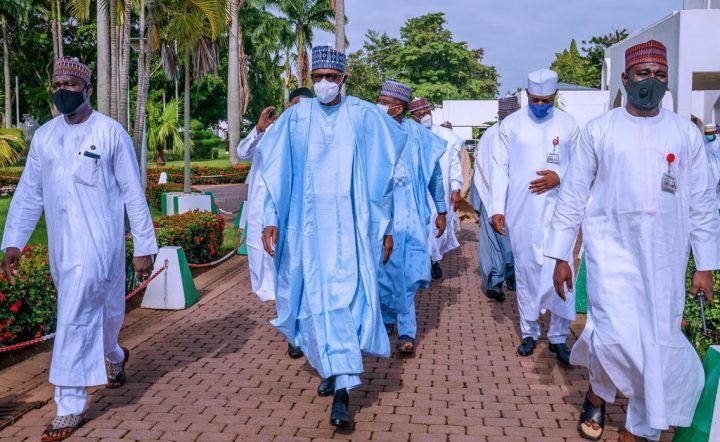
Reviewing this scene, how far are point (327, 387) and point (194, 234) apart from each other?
5.45 metres

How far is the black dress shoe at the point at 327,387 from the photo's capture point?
17.2 feet

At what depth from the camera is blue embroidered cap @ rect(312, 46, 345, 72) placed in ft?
16.7

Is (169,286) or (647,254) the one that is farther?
(169,286)

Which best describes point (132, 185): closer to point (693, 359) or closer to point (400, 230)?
point (400, 230)

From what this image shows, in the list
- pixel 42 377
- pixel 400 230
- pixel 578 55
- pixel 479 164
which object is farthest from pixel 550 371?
pixel 578 55

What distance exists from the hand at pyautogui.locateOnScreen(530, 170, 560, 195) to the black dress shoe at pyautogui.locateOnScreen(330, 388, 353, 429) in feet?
7.81

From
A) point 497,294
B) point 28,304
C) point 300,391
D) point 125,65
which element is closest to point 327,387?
point 300,391

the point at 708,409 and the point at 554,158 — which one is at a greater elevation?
the point at 554,158

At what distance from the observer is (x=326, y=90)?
5.01m

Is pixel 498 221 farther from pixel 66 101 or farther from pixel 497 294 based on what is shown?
pixel 66 101

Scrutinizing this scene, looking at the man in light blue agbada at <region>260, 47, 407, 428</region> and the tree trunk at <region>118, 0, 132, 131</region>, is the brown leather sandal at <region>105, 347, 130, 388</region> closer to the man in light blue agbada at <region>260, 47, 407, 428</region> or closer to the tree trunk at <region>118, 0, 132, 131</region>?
the man in light blue agbada at <region>260, 47, 407, 428</region>

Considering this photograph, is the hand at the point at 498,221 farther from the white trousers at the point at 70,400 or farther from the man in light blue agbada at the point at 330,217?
the white trousers at the point at 70,400

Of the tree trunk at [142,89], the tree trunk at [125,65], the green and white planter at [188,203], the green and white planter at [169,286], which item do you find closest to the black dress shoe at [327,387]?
the green and white planter at [169,286]

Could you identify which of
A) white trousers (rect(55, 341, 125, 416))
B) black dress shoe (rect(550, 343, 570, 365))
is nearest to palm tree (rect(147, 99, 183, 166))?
black dress shoe (rect(550, 343, 570, 365))
